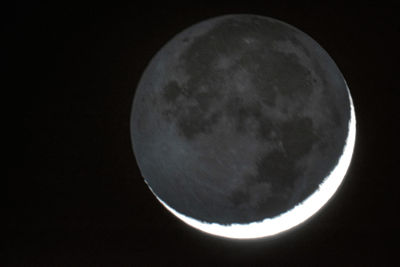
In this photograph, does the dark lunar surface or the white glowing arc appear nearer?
the dark lunar surface

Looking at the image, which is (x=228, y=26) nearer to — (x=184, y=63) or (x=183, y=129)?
(x=184, y=63)

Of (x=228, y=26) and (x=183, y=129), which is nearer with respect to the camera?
(x=183, y=129)

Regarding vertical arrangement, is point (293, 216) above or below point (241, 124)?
below

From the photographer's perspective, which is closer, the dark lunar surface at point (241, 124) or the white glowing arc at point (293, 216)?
the dark lunar surface at point (241, 124)

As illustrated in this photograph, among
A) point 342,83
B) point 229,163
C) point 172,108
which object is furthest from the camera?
point 342,83

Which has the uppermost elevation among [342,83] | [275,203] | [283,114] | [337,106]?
[342,83]

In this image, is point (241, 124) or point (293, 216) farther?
point (293, 216)

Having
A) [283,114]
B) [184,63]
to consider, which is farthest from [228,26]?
[283,114]

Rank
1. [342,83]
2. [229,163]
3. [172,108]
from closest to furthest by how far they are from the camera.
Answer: [229,163], [172,108], [342,83]
